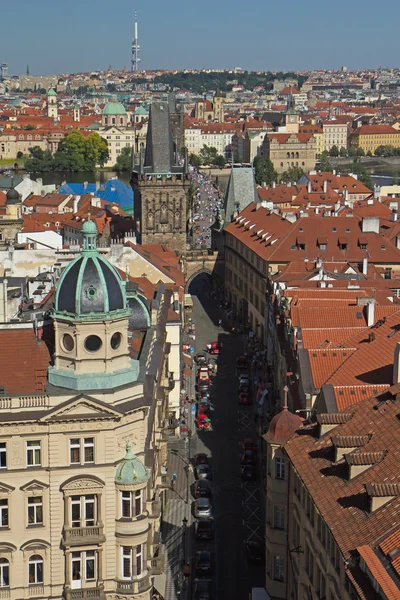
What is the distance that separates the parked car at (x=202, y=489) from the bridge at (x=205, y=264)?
43.6 metres

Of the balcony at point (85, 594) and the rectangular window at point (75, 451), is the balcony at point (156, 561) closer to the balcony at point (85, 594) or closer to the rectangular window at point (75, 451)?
the balcony at point (85, 594)

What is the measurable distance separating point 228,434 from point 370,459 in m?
29.9

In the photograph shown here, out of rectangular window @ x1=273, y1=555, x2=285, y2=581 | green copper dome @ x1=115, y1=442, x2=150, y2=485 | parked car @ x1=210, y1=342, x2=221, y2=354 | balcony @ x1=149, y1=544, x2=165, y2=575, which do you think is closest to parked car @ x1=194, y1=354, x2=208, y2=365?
parked car @ x1=210, y1=342, x2=221, y2=354

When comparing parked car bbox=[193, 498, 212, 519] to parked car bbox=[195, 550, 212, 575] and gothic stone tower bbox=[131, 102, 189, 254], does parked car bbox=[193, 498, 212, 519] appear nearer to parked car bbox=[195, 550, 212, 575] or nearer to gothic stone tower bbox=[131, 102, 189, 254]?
parked car bbox=[195, 550, 212, 575]

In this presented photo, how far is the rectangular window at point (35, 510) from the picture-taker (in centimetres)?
3384

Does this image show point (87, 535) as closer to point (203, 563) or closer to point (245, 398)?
point (203, 563)

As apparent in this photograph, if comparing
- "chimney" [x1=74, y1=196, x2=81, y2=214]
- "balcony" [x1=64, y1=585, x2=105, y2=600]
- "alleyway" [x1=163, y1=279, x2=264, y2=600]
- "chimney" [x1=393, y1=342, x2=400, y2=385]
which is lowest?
"alleyway" [x1=163, y1=279, x2=264, y2=600]

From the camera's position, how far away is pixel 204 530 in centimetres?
4709

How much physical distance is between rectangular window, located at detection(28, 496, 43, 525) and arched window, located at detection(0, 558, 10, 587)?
1.42 meters

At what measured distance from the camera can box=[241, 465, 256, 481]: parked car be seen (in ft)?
174

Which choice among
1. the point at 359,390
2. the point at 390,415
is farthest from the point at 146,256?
the point at 390,415

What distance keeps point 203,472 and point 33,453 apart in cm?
2077

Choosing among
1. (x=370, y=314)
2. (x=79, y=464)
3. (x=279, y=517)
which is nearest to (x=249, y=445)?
(x=370, y=314)

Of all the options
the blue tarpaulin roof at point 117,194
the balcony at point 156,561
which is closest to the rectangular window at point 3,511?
the balcony at point 156,561
